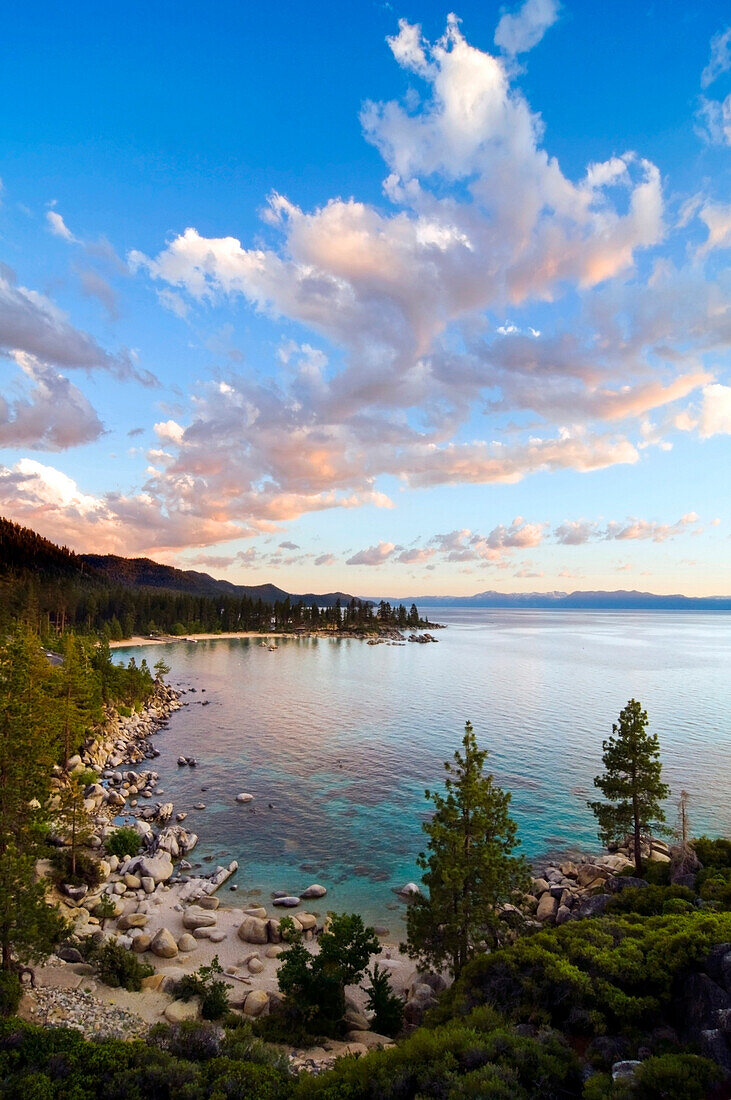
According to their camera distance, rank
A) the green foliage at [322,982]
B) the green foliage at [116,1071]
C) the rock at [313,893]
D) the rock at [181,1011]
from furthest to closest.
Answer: the rock at [313,893], the green foliage at [322,982], the rock at [181,1011], the green foliage at [116,1071]

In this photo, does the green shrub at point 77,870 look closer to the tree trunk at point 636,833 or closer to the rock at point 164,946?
the rock at point 164,946

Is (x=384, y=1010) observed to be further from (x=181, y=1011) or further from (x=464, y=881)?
(x=181, y=1011)

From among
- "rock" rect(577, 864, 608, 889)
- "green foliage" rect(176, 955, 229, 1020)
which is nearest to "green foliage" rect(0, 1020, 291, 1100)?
"green foliage" rect(176, 955, 229, 1020)

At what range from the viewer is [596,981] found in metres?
18.6

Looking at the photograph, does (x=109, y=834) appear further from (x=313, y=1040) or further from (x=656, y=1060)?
(x=656, y=1060)

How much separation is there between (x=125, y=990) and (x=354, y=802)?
29464 millimetres

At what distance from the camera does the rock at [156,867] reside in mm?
34875

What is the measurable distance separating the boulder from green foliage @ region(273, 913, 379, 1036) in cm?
802

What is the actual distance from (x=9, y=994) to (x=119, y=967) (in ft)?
17.5

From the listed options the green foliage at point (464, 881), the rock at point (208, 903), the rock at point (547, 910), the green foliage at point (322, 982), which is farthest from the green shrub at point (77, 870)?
the rock at point (547, 910)

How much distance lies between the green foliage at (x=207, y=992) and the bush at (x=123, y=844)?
1678cm

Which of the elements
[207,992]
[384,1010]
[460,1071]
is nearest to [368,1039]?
[384,1010]

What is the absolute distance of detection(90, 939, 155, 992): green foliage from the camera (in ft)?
75.0

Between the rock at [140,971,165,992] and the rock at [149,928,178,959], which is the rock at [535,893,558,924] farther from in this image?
the rock at [140,971,165,992]
